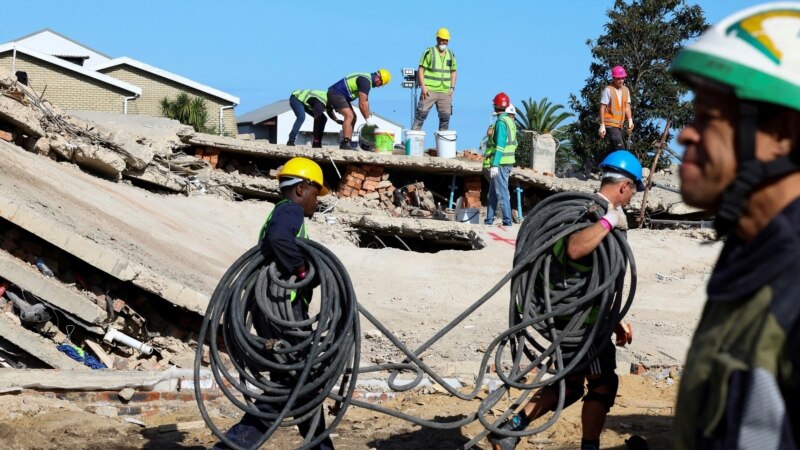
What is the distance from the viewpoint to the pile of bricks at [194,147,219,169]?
55.1ft

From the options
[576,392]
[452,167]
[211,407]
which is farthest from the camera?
[452,167]

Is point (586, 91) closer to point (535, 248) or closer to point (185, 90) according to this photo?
point (535, 248)

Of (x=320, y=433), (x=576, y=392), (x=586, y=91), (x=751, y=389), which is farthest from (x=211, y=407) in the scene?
(x=586, y=91)

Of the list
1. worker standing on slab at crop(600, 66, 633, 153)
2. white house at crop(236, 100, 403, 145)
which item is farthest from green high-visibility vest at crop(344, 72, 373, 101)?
white house at crop(236, 100, 403, 145)

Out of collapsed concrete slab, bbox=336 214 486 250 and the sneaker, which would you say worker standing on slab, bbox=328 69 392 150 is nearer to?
collapsed concrete slab, bbox=336 214 486 250

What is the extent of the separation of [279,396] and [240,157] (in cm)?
1173

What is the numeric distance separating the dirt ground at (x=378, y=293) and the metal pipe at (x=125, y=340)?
0.78m

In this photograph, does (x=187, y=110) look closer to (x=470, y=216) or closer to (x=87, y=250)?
(x=470, y=216)

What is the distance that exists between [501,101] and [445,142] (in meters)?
3.16

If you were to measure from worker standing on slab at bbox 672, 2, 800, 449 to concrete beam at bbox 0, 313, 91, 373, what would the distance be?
6.66 metres

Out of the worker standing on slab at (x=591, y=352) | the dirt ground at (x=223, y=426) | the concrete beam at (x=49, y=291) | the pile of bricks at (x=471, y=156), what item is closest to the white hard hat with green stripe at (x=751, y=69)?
the worker standing on slab at (x=591, y=352)

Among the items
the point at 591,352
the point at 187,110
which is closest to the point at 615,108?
the point at 591,352

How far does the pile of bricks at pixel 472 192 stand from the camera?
1719 centimetres

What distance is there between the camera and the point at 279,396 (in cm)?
581
